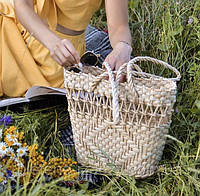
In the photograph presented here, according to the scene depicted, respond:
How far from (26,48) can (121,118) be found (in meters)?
0.67

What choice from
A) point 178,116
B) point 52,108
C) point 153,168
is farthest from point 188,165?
point 52,108

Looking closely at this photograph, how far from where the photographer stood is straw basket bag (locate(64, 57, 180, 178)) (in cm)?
117

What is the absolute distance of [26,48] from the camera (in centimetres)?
167

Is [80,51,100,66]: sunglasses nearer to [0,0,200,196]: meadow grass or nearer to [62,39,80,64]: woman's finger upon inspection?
[62,39,80,64]: woman's finger

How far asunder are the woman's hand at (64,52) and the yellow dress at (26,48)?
0.33 meters

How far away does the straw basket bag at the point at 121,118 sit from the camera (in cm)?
117

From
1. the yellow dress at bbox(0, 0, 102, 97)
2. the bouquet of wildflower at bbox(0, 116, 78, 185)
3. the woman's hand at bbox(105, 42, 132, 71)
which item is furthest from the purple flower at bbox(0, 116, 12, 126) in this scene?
the woman's hand at bbox(105, 42, 132, 71)

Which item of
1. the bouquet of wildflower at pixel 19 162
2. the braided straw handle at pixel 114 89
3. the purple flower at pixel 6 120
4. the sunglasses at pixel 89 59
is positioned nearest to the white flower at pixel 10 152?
the bouquet of wildflower at pixel 19 162

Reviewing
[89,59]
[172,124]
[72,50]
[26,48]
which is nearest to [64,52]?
[72,50]

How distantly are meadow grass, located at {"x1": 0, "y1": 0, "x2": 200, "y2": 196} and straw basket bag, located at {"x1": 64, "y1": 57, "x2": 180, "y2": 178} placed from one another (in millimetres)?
67

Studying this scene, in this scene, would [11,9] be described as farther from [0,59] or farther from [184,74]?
[184,74]

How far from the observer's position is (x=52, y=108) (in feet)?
5.42

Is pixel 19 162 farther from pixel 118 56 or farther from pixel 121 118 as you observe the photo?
pixel 118 56

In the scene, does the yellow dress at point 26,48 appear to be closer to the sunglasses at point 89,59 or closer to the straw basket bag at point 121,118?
the sunglasses at point 89,59
